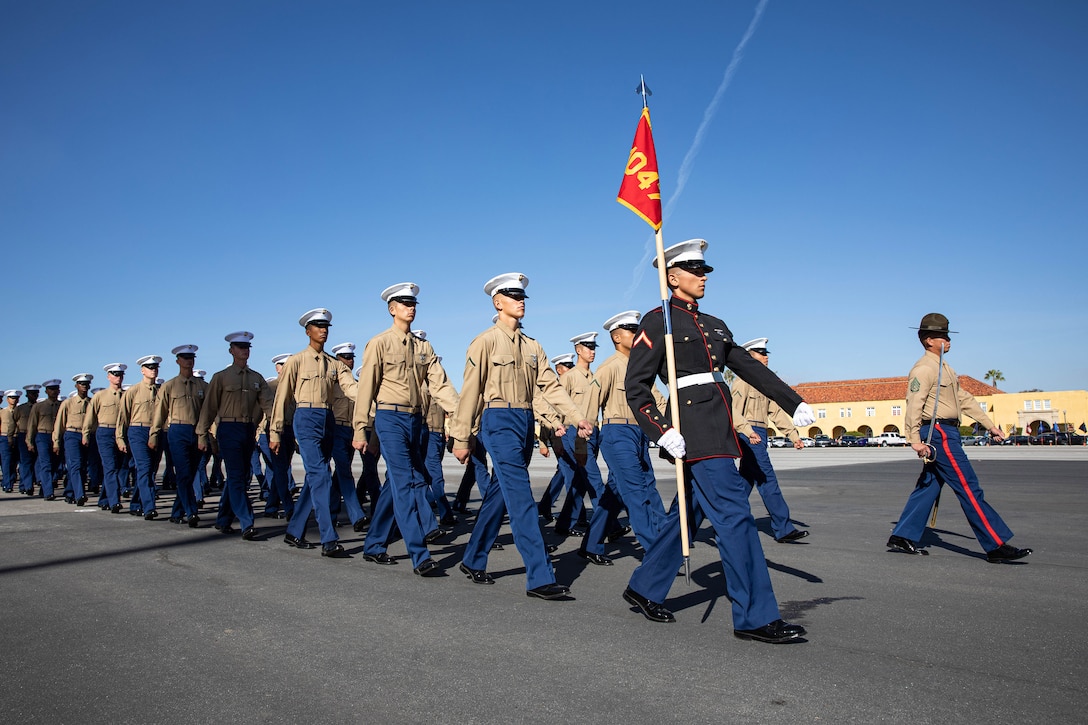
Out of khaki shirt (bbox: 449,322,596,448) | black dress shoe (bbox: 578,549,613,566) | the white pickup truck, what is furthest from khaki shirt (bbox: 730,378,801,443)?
the white pickup truck

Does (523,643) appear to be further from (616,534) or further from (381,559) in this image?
(616,534)

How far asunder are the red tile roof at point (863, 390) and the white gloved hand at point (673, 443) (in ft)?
289

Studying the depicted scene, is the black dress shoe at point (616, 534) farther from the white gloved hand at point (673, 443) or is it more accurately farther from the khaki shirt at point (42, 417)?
the khaki shirt at point (42, 417)

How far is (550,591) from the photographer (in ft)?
17.6

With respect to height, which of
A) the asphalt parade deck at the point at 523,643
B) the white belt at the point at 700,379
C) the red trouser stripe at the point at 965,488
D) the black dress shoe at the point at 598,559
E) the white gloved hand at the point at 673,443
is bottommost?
the asphalt parade deck at the point at 523,643

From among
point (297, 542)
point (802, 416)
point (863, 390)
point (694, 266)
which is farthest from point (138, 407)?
point (863, 390)

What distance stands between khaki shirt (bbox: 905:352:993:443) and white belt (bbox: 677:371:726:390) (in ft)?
10.9

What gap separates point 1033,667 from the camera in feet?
12.1

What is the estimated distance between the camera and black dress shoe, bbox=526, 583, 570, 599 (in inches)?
211

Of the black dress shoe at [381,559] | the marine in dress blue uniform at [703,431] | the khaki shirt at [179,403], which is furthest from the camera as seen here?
the khaki shirt at [179,403]

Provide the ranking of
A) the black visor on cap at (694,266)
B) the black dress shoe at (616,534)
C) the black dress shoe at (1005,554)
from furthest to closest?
1. the black dress shoe at (616,534)
2. the black dress shoe at (1005,554)
3. the black visor on cap at (694,266)

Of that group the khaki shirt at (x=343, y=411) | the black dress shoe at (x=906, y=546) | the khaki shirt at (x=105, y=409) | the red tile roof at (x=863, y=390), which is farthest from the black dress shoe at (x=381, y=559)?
the red tile roof at (x=863, y=390)

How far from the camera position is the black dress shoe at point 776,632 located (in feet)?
13.5

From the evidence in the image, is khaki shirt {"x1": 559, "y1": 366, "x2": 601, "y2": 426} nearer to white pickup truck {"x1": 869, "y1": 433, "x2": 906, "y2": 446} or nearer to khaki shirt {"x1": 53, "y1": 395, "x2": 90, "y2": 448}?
khaki shirt {"x1": 53, "y1": 395, "x2": 90, "y2": 448}
